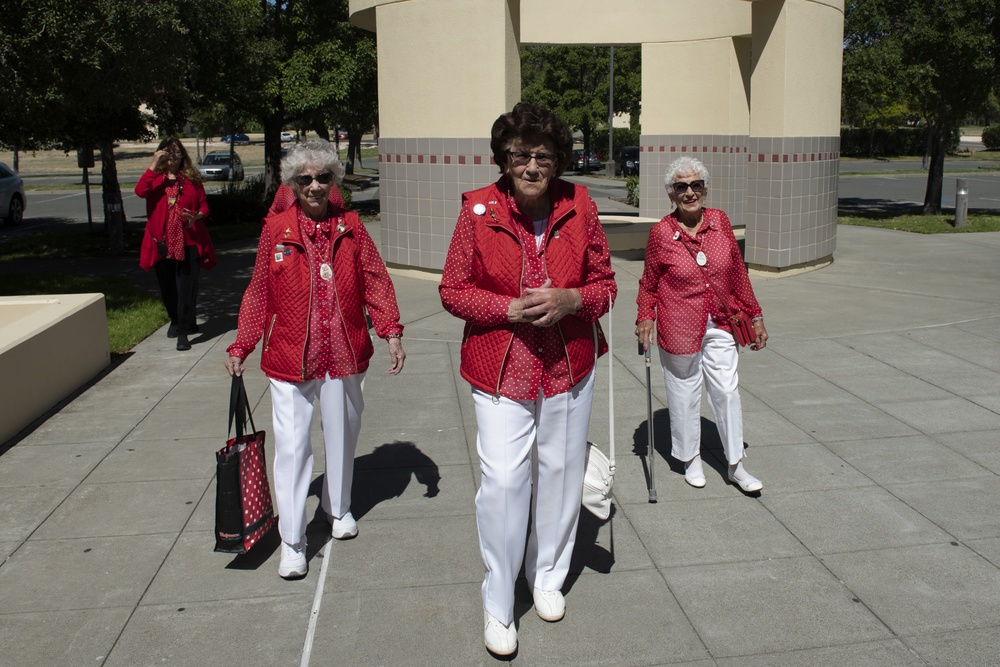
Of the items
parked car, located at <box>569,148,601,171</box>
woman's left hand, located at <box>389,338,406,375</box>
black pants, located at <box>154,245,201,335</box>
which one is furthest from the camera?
parked car, located at <box>569,148,601,171</box>

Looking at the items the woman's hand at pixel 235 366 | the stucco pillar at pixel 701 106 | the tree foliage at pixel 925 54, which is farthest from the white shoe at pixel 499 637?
the tree foliage at pixel 925 54

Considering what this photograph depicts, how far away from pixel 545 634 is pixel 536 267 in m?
1.48

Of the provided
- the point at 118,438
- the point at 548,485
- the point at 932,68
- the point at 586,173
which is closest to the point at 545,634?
the point at 548,485

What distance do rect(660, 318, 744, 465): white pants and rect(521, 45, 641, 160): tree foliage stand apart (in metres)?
38.7

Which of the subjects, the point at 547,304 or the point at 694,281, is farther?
the point at 694,281

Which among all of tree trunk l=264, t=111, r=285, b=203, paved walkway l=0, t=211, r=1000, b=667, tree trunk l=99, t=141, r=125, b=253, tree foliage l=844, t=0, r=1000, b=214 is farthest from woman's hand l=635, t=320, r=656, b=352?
tree trunk l=264, t=111, r=285, b=203

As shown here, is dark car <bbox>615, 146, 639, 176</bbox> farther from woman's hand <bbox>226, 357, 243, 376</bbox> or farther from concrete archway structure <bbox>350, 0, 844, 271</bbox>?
woman's hand <bbox>226, 357, 243, 376</bbox>

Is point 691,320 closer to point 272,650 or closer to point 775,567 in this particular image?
point 775,567

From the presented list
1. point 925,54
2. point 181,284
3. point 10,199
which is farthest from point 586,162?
point 181,284

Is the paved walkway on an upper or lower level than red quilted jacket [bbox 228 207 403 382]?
lower

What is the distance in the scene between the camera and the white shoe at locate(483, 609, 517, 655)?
380 centimetres

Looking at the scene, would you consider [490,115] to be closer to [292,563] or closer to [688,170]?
[688,170]

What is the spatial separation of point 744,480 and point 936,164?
1732 centimetres

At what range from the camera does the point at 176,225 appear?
9.25m
